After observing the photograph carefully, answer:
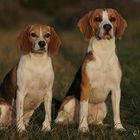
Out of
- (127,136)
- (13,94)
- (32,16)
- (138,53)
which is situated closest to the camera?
(127,136)

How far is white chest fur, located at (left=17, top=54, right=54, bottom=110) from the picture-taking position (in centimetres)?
842

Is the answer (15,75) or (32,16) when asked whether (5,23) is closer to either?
(32,16)

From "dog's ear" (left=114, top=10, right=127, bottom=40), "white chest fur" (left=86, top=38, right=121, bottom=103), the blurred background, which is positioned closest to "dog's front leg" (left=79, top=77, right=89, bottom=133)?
"white chest fur" (left=86, top=38, right=121, bottom=103)

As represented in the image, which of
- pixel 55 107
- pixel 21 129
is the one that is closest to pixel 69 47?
pixel 55 107

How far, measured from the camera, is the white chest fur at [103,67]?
848 centimetres

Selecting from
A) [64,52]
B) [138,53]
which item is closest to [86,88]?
[138,53]

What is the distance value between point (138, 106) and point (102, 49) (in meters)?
2.12

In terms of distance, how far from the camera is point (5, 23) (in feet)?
135

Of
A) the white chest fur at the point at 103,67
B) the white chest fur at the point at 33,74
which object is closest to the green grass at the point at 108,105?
the white chest fur at the point at 33,74

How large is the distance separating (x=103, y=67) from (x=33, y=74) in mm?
1064

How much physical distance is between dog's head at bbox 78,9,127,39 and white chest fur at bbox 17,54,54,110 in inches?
29.5

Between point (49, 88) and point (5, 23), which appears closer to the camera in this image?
point (49, 88)

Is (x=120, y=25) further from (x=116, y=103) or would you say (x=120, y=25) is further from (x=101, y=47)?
(x=116, y=103)

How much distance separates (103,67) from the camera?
27.9ft
